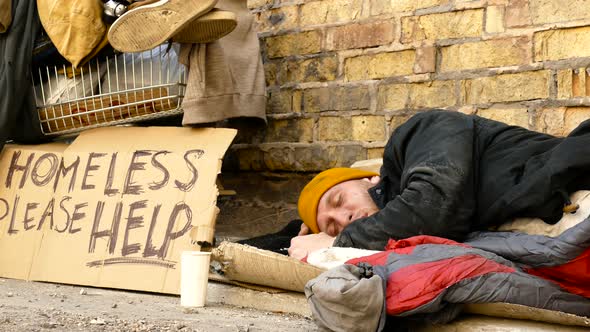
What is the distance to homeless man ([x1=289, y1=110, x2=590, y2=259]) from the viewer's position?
2917mm

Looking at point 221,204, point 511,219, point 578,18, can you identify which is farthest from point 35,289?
point 578,18

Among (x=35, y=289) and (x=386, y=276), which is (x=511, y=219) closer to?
(x=386, y=276)

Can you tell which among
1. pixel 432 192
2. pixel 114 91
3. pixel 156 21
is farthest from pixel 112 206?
pixel 432 192

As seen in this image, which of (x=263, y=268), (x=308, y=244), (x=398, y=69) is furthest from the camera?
(x=398, y=69)

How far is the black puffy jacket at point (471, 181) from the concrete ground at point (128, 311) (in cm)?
44

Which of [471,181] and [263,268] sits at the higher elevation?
[471,181]

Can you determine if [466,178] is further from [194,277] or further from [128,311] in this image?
[128,311]

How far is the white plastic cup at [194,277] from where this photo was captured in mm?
3164

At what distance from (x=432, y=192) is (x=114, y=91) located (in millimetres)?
1800

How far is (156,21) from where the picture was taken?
377 cm

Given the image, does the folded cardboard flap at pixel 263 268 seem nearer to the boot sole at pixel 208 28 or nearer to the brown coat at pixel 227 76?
the brown coat at pixel 227 76

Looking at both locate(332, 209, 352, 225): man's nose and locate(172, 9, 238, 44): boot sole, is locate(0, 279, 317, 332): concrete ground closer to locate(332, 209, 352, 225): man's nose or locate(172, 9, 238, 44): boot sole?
locate(332, 209, 352, 225): man's nose

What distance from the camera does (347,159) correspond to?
4574 mm

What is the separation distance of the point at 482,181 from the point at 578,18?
0.95 metres
